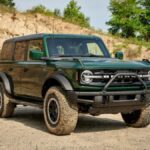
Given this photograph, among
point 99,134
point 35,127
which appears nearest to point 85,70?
point 99,134

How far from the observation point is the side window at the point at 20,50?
35.6 ft

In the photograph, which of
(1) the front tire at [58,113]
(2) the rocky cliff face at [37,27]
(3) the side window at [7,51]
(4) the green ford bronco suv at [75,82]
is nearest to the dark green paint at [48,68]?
(4) the green ford bronco suv at [75,82]

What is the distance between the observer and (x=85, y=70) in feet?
27.5

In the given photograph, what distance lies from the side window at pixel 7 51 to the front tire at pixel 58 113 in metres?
→ 2.91

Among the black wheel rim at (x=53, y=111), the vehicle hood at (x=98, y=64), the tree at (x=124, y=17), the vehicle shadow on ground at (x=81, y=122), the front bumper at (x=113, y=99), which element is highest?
the tree at (x=124, y=17)

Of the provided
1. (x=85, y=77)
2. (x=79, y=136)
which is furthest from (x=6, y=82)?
(x=85, y=77)

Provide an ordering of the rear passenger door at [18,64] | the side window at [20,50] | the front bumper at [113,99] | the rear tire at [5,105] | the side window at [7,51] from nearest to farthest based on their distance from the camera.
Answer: the front bumper at [113,99], the rear passenger door at [18,64], the side window at [20,50], the rear tire at [5,105], the side window at [7,51]

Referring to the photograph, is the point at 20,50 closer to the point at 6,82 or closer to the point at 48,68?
the point at 6,82

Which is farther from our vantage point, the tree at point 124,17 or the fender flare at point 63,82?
the tree at point 124,17

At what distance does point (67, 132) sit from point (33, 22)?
3075 cm

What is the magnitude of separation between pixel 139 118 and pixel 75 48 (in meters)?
2.05

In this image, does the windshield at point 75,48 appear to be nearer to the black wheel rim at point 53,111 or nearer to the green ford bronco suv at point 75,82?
the green ford bronco suv at point 75,82

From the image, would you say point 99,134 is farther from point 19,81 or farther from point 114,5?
point 114,5

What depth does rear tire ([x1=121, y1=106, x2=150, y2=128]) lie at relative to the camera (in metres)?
9.65
